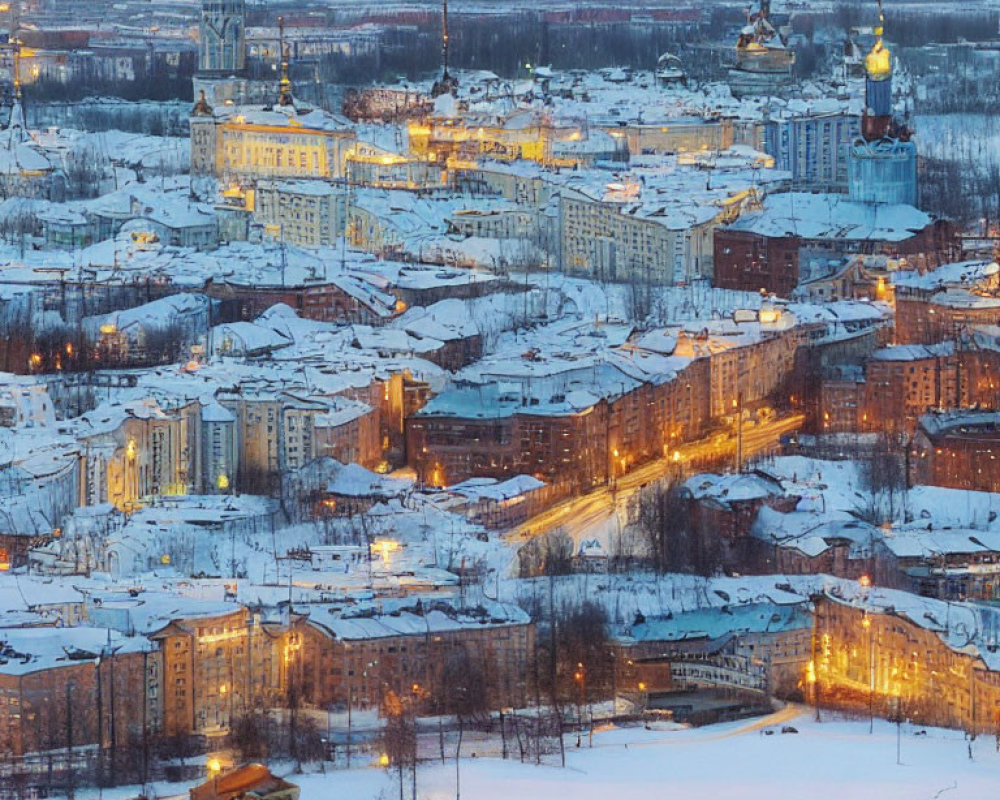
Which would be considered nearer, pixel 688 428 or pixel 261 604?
pixel 261 604

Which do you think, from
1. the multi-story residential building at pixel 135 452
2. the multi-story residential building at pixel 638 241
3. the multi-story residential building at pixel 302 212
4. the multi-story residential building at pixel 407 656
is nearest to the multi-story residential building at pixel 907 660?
the multi-story residential building at pixel 407 656

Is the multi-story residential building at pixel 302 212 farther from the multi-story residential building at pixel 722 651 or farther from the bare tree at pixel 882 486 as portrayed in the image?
the multi-story residential building at pixel 722 651

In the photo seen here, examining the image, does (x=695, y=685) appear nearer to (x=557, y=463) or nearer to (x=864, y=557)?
(x=864, y=557)

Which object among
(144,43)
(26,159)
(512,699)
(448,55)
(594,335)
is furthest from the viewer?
(144,43)

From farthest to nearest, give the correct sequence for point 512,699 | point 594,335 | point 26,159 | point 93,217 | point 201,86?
point 201,86, point 26,159, point 93,217, point 594,335, point 512,699

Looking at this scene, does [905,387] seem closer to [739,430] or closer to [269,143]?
[739,430]

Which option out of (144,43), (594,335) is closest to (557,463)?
(594,335)
